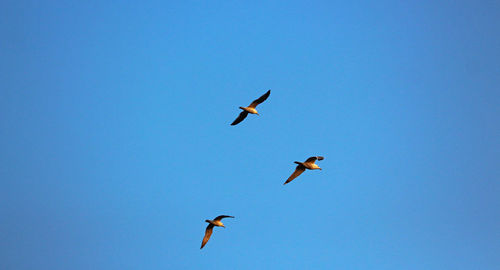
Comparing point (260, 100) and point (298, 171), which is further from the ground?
point (260, 100)

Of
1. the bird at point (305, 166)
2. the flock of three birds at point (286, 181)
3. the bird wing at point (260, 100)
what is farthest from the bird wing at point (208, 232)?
the bird wing at point (260, 100)

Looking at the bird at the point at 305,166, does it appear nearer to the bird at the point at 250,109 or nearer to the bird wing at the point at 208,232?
the bird at the point at 250,109

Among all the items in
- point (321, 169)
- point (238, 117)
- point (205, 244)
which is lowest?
point (205, 244)

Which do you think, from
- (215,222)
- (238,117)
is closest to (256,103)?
(238,117)

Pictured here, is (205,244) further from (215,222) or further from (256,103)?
(256,103)

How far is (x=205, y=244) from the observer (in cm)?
6044

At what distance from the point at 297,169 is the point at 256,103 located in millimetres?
8457

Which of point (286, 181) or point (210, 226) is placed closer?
point (286, 181)

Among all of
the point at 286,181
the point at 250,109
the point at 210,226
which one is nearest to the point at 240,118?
the point at 250,109

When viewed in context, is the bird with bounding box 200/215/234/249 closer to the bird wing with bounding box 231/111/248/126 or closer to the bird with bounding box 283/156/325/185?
the bird with bounding box 283/156/325/185

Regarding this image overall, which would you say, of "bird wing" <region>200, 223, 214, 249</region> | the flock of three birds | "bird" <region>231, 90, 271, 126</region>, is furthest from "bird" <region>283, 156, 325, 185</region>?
"bird wing" <region>200, 223, 214, 249</region>

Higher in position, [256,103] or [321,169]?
[256,103]

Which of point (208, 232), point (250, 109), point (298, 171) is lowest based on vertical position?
point (208, 232)

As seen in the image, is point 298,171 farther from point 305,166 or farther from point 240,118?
point 240,118
